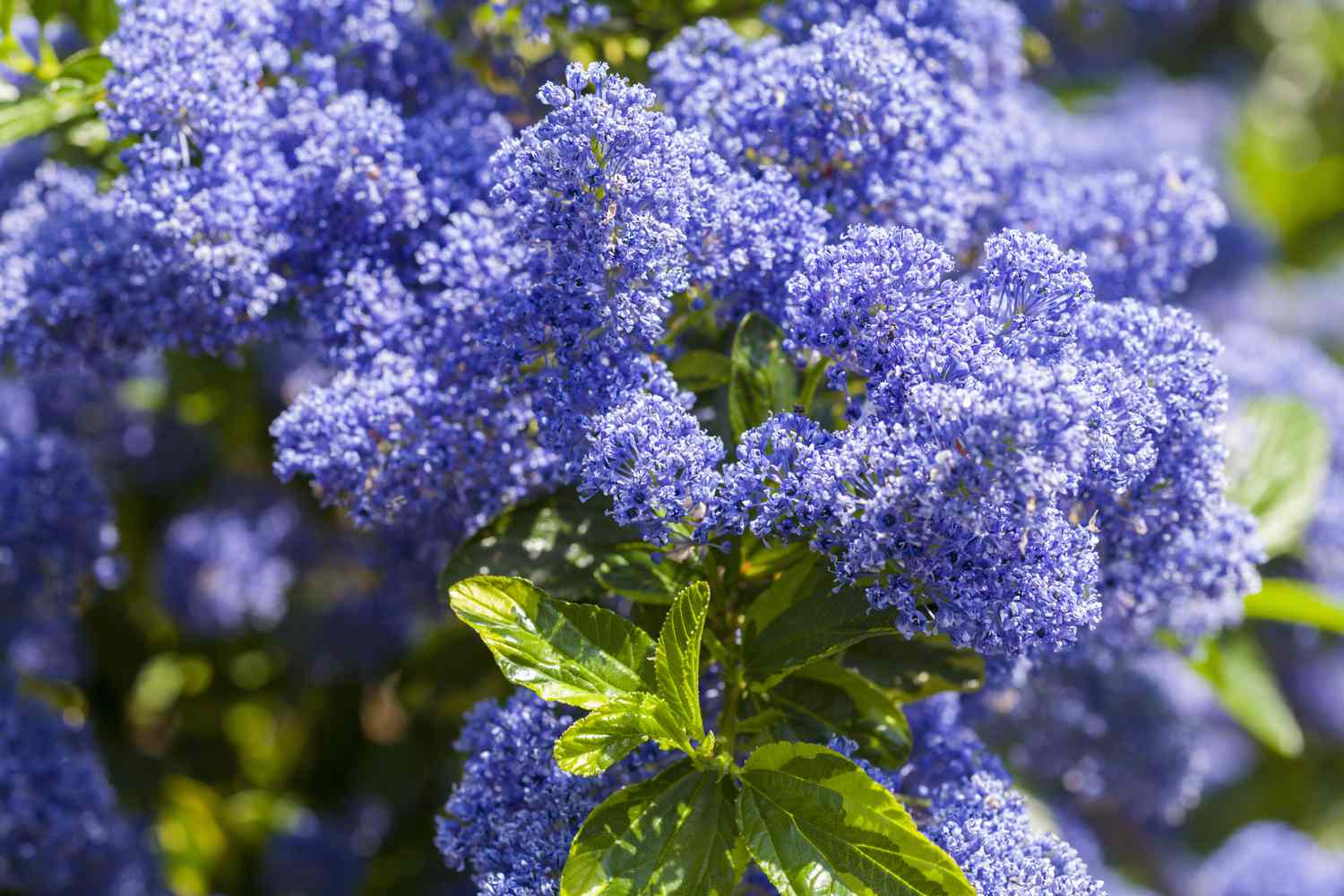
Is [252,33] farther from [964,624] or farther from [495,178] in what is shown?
[964,624]

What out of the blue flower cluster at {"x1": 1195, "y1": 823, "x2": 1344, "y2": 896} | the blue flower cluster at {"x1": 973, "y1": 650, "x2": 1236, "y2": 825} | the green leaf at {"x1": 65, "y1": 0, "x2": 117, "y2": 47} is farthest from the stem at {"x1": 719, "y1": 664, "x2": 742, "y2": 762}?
the blue flower cluster at {"x1": 1195, "y1": 823, "x2": 1344, "y2": 896}

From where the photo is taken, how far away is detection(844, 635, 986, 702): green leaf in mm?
1521

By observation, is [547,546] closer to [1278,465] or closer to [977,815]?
[977,815]

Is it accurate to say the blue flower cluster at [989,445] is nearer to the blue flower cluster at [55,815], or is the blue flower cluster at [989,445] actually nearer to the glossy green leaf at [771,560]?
the glossy green leaf at [771,560]

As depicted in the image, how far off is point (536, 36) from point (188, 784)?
169 cm

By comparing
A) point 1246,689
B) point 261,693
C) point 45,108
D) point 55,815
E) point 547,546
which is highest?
point 45,108

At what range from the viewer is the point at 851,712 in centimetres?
147

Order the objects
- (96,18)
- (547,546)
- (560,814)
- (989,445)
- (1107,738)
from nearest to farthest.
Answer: (989,445), (560,814), (547,546), (96,18), (1107,738)

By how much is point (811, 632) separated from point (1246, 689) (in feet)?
3.66

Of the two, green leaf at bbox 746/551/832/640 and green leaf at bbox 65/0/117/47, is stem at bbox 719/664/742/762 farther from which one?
green leaf at bbox 65/0/117/47

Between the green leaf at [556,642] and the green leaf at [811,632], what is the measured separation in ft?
0.43

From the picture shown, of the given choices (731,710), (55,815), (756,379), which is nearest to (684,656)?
(731,710)

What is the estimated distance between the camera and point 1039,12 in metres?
2.52

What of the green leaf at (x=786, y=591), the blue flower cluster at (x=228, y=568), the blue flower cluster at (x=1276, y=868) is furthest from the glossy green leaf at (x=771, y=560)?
the blue flower cluster at (x=1276, y=868)
